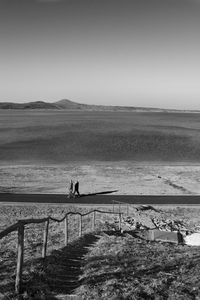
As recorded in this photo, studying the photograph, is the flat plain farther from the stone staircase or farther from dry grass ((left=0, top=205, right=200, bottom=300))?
the stone staircase

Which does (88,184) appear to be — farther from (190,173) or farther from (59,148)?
(59,148)

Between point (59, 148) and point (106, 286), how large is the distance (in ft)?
208

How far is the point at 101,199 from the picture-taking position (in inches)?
1135

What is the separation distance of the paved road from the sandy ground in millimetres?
1635

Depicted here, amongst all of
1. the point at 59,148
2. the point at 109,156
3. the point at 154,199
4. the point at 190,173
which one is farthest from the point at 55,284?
the point at 59,148

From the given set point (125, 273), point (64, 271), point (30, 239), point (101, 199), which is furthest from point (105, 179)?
point (125, 273)

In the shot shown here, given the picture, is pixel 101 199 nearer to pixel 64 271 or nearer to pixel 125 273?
pixel 64 271

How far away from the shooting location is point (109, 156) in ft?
197

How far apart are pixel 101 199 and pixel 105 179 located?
9183 millimetres

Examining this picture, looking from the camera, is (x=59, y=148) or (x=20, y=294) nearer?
(x=20, y=294)

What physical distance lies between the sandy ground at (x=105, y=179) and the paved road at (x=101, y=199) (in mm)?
1635

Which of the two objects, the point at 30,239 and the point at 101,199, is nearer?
the point at 30,239

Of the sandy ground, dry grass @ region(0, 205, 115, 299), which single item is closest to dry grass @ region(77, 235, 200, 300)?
dry grass @ region(0, 205, 115, 299)

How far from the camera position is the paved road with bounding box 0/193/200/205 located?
2798 centimetres
